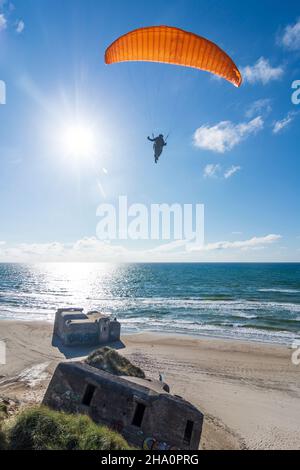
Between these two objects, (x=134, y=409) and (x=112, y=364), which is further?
(x=112, y=364)

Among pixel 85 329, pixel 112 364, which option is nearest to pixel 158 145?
pixel 112 364

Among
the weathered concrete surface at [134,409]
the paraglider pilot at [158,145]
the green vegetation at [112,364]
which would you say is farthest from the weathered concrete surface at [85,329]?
the paraglider pilot at [158,145]

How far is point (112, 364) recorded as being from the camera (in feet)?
44.0

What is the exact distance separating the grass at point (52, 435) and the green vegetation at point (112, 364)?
532cm

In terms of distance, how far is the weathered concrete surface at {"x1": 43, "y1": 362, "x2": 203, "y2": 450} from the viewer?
948cm

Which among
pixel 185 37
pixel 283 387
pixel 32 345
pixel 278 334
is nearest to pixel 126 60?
pixel 185 37

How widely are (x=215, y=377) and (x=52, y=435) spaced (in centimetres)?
1503

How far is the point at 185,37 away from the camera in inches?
472

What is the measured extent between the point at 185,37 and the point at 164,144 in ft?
15.4

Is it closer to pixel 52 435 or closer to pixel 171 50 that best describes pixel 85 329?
pixel 52 435

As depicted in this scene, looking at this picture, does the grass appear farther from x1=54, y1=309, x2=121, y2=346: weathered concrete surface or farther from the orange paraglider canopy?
x1=54, y1=309, x2=121, y2=346: weathered concrete surface

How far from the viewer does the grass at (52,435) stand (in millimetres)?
6926
